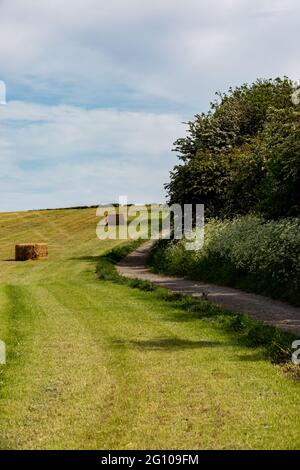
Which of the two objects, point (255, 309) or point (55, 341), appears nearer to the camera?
point (55, 341)

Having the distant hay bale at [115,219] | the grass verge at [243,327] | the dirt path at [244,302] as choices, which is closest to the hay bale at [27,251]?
the dirt path at [244,302]

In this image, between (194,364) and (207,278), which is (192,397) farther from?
(207,278)

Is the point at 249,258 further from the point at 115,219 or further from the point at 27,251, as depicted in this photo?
the point at 115,219

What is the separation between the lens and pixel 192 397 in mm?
9414

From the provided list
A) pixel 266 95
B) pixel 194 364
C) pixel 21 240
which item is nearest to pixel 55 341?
pixel 194 364

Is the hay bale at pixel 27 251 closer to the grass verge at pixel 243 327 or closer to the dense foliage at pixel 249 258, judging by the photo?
the dense foliage at pixel 249 258

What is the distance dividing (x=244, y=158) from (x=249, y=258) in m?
11.8

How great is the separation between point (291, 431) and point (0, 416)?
3971 millimetres

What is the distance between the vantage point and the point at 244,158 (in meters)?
36.8

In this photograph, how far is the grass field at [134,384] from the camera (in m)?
7.77

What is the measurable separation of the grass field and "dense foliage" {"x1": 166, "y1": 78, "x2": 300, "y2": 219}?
7879 millimetres

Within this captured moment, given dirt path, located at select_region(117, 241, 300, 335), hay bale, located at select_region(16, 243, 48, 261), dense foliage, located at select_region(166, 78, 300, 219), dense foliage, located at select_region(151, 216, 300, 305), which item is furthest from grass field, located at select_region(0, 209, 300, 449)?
hay bale, located at select_region(16, 243, 48, 261)

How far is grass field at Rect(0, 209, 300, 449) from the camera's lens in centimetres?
777

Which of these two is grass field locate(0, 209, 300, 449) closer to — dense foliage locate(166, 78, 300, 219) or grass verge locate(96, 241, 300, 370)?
grass verge locate(96, 241, 300, 370)
